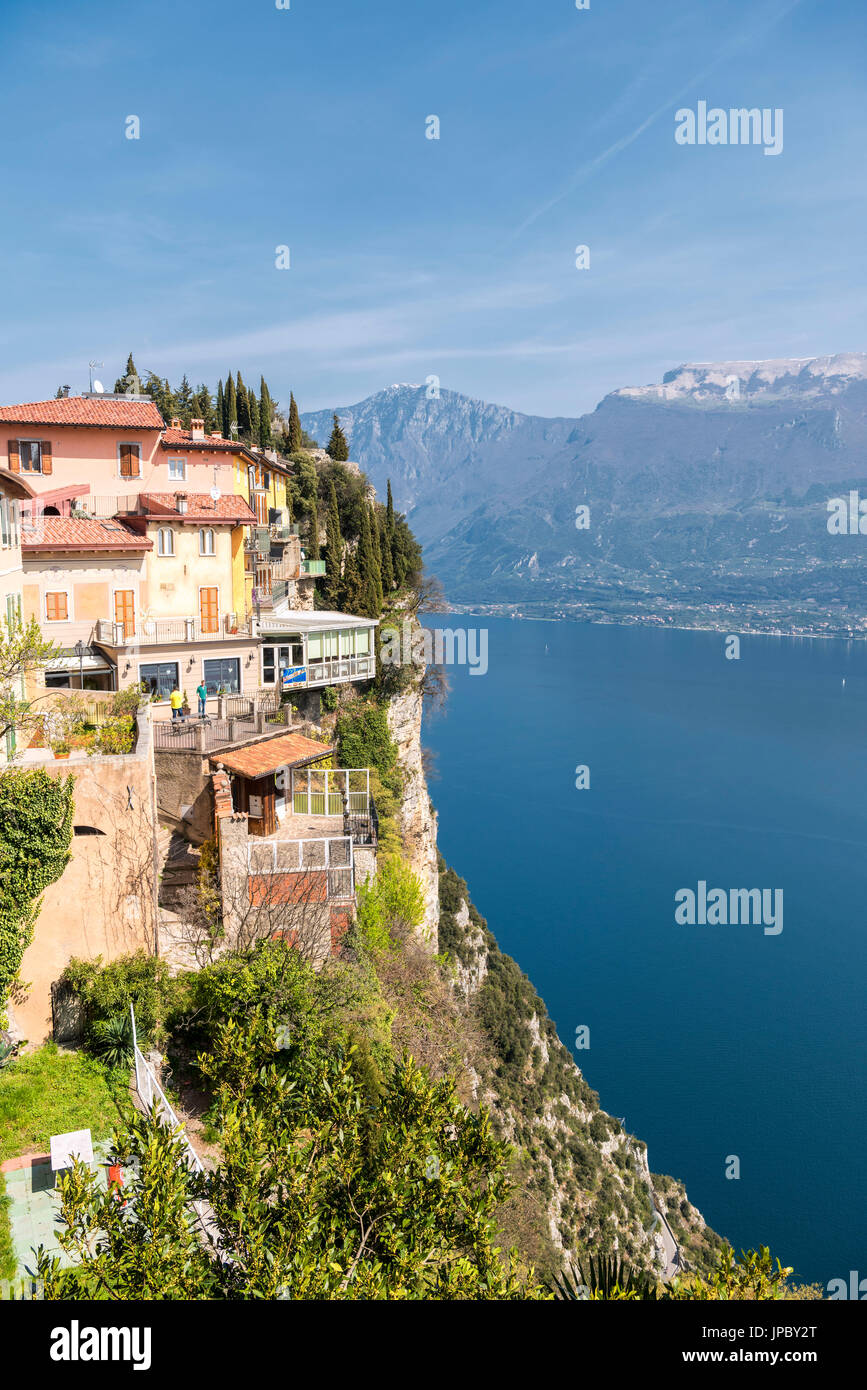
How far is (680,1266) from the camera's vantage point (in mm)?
36688

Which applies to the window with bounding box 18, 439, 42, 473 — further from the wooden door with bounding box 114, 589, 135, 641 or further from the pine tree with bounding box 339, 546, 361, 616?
the pine tree with bounding box 339, 546, 361, 616

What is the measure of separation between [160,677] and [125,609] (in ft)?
7.28

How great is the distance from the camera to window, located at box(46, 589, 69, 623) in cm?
2472

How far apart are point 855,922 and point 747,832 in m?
18.2

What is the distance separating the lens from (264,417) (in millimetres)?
52125

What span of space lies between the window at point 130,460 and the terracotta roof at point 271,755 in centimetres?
1114

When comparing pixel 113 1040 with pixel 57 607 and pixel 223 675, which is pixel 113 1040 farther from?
pixel 223 675

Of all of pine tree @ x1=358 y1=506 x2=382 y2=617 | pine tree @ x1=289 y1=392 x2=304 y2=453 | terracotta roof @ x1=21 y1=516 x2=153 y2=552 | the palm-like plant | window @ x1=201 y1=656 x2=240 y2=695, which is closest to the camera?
the palm-like plant

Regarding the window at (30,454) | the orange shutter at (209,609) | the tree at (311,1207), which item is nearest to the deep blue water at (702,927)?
the orange shutter at (209,609)

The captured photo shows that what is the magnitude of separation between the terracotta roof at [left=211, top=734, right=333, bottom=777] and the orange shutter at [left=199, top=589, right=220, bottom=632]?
255 inches

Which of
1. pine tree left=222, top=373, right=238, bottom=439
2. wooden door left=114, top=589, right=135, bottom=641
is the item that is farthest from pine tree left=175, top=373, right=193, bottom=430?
wooden door left=114, top=589, right=135, bottom=641

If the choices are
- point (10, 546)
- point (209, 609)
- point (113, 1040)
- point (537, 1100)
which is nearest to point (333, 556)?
point (209, 609)
